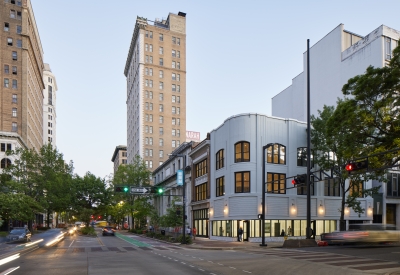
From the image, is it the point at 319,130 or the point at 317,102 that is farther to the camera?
the point at 317,102

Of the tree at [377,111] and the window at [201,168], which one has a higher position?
the tree at [377,111]

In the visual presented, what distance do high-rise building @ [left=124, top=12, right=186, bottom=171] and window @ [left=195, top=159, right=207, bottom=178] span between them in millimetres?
47722

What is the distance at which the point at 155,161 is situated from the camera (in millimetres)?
101438

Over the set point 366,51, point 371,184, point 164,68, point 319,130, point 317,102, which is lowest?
point 371,184

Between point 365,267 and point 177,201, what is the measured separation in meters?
37.7

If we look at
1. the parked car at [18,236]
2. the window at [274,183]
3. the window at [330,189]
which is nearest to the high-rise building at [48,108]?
the parked car at [18,236]

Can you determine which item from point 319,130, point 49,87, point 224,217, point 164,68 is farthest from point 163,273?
point 49,87

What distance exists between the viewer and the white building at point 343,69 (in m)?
53.0

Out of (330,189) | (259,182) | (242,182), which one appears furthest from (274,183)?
(330,189)

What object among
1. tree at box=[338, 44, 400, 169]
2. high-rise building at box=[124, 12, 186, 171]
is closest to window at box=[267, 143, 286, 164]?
tree at box=[338, 44, 400, 169]

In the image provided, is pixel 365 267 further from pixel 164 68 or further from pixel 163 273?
pixel 164 68

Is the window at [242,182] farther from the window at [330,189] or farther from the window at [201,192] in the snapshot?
the window at [330,189]

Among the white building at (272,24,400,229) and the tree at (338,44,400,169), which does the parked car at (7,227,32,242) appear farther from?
the white building at (272,24,400,229)

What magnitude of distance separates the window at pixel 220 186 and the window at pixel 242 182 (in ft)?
9.37
